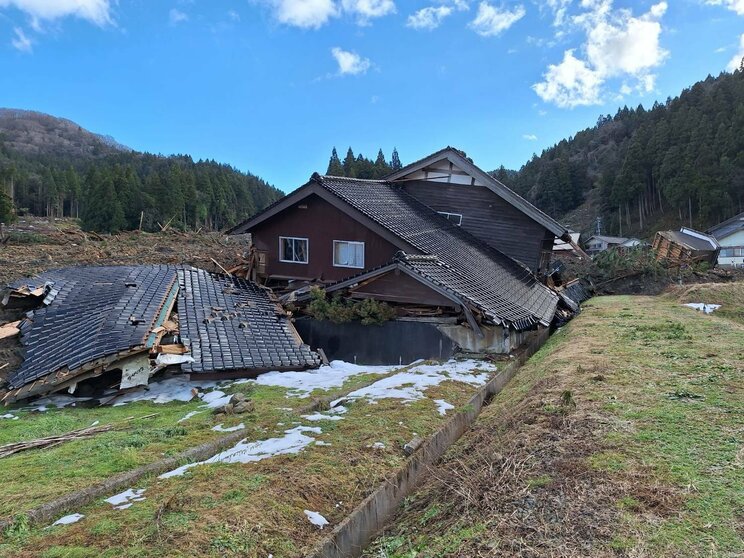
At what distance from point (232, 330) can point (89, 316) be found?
3.11 metres

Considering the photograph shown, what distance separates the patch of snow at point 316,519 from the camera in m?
3.84

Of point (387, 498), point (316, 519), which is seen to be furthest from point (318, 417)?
point (316, 519)

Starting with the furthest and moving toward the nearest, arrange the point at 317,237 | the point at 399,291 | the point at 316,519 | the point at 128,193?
the point at 128,193 < the point at 317,237 < the point at 399,291 < the point at 316,519

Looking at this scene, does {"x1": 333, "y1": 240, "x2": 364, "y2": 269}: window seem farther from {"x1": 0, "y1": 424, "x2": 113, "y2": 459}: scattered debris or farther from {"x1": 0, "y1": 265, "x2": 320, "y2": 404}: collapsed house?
{"x1": 0, "y1": 424, "x2": 113, "y2": 459}: scattered debris

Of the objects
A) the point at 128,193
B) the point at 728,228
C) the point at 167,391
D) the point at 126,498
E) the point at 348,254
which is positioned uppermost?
the point at 128,193

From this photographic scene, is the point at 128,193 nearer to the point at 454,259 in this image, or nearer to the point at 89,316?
the point at 89,316

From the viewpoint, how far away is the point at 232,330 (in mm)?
10570

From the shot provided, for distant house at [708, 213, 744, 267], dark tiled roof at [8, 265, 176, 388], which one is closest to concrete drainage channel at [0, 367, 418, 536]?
dark tiled roof at [8, 265, 176, 388]

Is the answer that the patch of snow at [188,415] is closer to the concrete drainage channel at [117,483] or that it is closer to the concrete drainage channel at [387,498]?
the concrete drainage channel at [117,483]

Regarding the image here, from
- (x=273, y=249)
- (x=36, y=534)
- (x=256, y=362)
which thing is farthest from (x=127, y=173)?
(x=36, y=534)

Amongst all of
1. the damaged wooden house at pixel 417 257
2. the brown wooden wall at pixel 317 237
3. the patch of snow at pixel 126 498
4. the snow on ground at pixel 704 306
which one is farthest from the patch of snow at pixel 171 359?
the snow on ground at pixel 704 306

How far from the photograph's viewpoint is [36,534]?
3.46 metres

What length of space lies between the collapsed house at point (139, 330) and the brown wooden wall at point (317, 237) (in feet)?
5.99

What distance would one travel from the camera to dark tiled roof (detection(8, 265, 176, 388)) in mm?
8508
